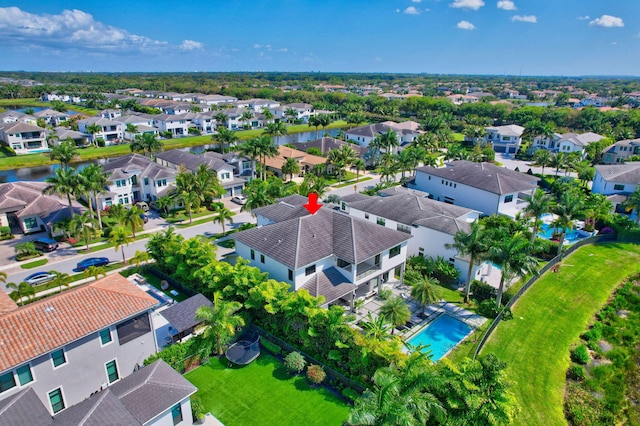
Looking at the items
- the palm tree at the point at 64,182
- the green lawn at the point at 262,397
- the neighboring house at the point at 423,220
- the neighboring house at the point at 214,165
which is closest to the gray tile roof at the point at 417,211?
the neighboring house at the point at 423,220

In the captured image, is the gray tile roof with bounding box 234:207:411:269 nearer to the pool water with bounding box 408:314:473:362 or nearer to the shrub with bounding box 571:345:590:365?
the pool water with bounding box 408:314:473:362

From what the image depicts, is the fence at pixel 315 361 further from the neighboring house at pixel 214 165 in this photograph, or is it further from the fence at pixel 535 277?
the neighboring house at pixel 214 165

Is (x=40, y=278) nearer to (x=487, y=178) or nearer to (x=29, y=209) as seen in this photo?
(x=29, y=209)

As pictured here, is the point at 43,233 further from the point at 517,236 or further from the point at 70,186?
the point at 517,236

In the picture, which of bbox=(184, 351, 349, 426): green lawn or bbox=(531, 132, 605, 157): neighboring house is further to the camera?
bbox=(531, 132, 605, 157): neighboring house

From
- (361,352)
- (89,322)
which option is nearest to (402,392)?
(361,352)

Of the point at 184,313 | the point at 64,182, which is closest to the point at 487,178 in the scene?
the point at 184,313

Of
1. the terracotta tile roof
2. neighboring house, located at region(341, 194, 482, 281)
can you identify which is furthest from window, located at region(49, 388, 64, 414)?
neighboring house, located at region(341, 194, 482, 281)
